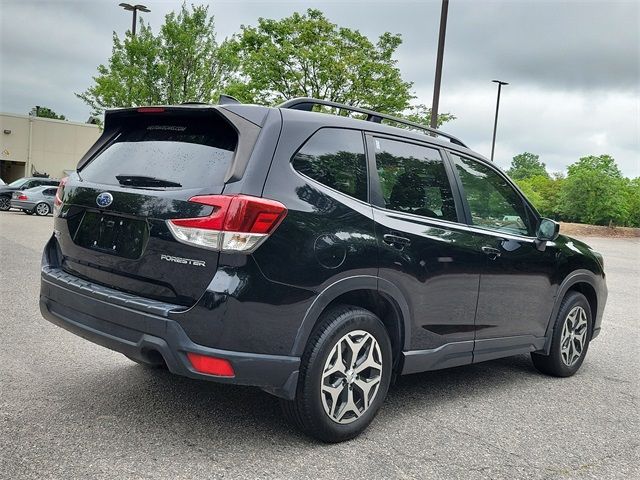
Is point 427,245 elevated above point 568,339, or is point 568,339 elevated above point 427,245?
point 427,245

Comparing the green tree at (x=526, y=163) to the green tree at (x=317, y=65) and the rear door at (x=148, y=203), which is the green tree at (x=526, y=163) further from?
the rear door at (x=148, y=203)

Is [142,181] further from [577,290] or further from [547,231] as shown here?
[577,290]

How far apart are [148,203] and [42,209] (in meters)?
25.4

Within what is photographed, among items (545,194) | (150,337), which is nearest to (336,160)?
(150,337)

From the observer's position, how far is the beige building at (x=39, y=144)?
148ft

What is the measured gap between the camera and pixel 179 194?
332 centimetres

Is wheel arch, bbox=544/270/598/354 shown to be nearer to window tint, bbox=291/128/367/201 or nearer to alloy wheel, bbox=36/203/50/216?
window tint, bbox=291/128/367/201

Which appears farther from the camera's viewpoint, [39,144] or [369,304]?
[39,144]

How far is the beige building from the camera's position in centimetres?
4503

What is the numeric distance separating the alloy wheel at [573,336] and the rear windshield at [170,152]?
352cm

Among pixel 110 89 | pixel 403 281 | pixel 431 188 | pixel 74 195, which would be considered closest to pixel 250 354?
pixel 403 281

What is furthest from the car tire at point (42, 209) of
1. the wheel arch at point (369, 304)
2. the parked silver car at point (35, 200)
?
the wheel arch at point (369, 304)

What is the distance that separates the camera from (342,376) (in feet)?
11.8

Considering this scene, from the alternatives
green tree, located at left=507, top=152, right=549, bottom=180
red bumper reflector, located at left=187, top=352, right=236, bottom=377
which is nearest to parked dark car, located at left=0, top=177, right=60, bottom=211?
red bumper reflector, located at left=187, top=352, right=236, bottom=377
